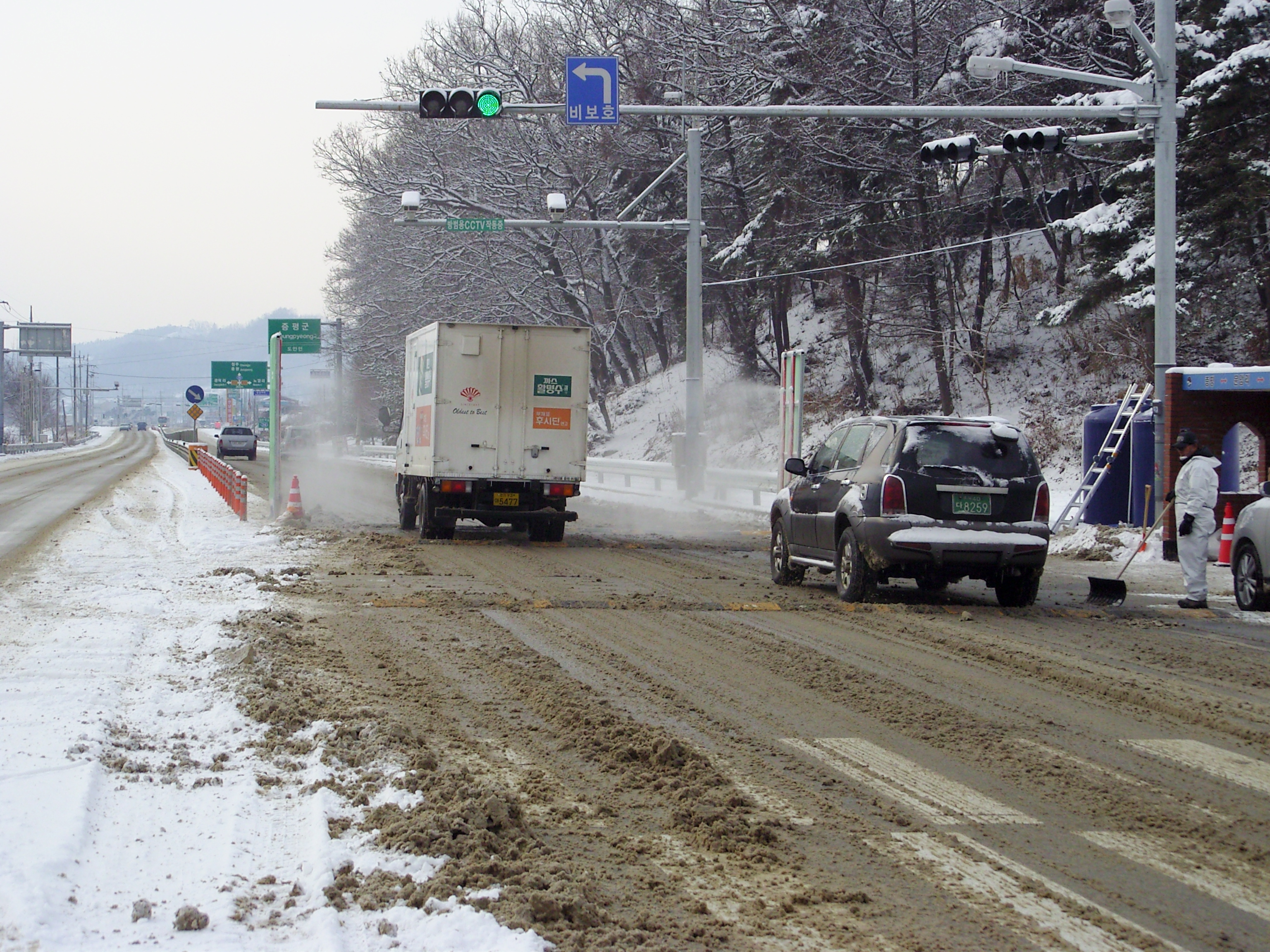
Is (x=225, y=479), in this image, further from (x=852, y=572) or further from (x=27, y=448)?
(x=27, y=448)

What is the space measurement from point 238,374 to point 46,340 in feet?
75.8

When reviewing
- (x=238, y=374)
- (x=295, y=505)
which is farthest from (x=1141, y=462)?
(x=238, y=374)

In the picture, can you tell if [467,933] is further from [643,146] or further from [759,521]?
[643,146]

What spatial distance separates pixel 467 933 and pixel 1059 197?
27527 mm

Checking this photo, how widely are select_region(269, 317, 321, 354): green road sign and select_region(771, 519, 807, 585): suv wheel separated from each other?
32.3 m

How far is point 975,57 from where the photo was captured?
48.7 ft

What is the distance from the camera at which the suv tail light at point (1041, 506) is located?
1139 cm

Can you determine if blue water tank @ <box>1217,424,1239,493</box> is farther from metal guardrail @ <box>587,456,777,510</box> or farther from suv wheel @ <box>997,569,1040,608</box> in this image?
metal guardrail @ <box>587,456,777,510</box>

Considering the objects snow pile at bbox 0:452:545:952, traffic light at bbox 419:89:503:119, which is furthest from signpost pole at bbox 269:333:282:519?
snow pile at bbox 0:452:545:952

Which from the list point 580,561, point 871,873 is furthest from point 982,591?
point 871,873

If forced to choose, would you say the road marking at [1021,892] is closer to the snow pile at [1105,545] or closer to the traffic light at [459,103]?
the traffic light at [459,103]

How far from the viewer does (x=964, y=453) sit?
37.6 ft

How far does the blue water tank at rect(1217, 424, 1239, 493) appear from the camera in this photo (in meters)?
18.3

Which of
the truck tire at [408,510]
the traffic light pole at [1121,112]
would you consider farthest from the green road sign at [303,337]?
the traffic light pole at [1121,112]
